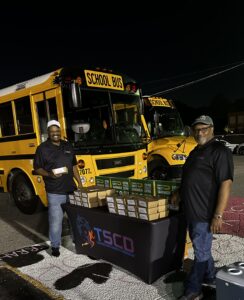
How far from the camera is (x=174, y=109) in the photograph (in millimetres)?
11539

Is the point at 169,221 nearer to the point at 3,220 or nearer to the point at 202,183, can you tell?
the point at 202,183

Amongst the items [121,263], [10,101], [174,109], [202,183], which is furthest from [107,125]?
[174,109]

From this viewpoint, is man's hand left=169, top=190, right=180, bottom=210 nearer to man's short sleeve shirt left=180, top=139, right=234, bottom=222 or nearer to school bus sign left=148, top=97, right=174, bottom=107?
man's short sleeve shirt left=180, top=139, right=234, bottom=222

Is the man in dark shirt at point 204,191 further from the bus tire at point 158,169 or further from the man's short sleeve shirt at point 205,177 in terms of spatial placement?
the bus tire at point 158,169

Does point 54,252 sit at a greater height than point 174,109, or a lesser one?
lesser

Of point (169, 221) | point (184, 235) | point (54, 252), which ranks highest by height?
point (169, 221)

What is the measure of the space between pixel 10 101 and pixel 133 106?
267 centimetres

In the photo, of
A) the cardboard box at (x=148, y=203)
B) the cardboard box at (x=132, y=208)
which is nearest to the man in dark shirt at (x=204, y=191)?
the cardboard box at (x=148, y=203)

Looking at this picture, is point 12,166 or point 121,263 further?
point 12,166

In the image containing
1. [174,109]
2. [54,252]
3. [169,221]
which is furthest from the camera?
[174,109]

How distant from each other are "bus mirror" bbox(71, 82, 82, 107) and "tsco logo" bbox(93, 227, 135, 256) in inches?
96.7

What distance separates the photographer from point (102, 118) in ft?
22.2

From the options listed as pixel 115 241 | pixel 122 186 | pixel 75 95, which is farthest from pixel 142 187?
pixel 75 95

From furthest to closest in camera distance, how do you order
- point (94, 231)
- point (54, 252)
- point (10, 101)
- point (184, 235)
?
point (10, 101), point (54, 252), point (94, 231), point (184, 235)
